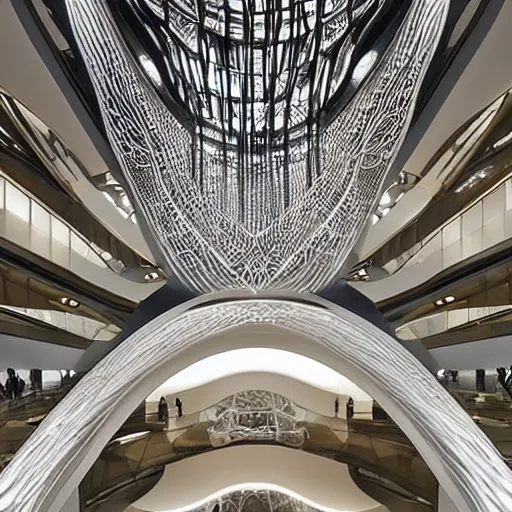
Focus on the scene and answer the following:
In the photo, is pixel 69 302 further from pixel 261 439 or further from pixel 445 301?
pixel 445 301

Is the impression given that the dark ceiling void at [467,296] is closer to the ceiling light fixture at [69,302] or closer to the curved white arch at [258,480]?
the curved white arch at [258,480]

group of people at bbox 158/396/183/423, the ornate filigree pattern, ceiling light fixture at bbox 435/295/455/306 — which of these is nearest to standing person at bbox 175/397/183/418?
group of people at bbox 158/396/183/423

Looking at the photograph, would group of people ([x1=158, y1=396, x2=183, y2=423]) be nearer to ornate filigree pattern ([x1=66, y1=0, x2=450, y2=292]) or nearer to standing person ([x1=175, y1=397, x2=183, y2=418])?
standing person ([x1=175, y1=397, x2=183, y2=418])

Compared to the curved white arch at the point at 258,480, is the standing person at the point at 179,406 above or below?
above

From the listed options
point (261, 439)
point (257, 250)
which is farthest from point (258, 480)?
point (257, 250)

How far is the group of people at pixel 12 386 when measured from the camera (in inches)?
19.7

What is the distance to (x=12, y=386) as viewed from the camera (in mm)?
504

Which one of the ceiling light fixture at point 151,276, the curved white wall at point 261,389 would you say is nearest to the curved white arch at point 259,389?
the curved white wall at point 261,389

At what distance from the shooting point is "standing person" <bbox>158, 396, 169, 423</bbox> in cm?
57

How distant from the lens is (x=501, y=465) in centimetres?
48

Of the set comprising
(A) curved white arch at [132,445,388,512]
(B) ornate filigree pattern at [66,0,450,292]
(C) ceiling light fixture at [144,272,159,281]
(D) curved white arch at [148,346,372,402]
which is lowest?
(A) curved white arch at [132,445,388,512]

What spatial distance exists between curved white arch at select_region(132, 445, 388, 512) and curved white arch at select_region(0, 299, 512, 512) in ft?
0.21

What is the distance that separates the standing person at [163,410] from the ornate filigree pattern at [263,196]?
0.11m

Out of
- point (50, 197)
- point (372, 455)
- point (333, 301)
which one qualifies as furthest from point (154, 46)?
point (372, 455)
